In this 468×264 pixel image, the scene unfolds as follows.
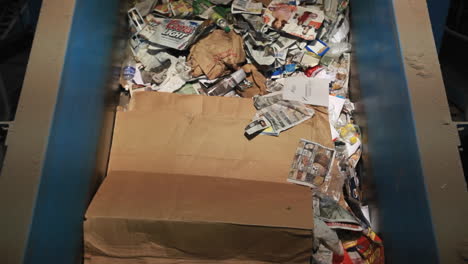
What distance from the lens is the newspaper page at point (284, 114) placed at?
1.55 meters

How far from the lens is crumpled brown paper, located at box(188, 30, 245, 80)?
1753 millimetres

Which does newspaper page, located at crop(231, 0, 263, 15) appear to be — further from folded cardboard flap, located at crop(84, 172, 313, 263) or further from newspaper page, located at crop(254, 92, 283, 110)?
folded cardboard flap, located at crop(84, 172, 313, 263)

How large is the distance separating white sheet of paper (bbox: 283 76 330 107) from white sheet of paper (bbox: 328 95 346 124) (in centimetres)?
6

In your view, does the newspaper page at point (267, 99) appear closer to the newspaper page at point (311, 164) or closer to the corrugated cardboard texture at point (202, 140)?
the corrugated cardboard texture at point (202, 140)

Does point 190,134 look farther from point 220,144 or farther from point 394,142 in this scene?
point 394,142

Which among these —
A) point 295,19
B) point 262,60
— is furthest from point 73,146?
point 295,19

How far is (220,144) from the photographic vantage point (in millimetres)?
1505

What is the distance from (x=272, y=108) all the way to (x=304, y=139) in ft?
0.66

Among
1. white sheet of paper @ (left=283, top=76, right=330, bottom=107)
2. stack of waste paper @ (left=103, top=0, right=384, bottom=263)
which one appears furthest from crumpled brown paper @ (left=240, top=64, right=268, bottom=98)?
white sheet of paper @ (left=283, top=76, right=330, bottom=107)

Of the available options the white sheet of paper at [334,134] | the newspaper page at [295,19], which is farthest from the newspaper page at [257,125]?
the newspaper page at [295,19]

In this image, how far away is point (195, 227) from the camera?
116cm

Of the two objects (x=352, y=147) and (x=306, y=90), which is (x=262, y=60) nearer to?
(x=306, y=90)

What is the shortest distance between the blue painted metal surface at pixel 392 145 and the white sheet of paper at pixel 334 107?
122 mm

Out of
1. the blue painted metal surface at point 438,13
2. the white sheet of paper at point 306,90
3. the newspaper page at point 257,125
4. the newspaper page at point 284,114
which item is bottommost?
the newspaper page at point 257,125
